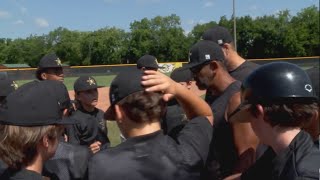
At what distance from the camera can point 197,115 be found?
111 inches

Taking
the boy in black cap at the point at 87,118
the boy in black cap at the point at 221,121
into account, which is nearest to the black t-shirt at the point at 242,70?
the boy in black cap at the point at 221,121

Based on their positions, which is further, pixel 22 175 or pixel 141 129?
pixel 141 129

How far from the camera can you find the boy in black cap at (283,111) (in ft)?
6.60

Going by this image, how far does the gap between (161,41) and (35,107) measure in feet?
286

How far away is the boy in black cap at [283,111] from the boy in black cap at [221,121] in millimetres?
720

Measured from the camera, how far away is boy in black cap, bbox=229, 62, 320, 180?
6.60 ft

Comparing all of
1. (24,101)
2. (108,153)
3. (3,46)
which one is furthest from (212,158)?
(3,46)

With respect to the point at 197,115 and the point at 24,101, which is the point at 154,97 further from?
the point at 24,101

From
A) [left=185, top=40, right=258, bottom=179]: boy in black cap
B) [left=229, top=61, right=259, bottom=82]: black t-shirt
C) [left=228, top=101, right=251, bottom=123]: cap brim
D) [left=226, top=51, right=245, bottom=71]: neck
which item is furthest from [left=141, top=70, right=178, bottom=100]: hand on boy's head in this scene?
[left=226, top=51, right=245, bottom=71]: neck

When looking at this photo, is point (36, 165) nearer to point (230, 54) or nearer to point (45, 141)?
point (45, 141)

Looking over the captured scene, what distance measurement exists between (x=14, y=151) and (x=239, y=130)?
149 centimetres

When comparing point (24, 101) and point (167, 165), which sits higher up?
point (24, 101)

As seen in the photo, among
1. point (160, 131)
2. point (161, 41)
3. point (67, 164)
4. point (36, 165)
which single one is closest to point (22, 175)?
point (36, 165)

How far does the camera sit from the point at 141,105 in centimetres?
→ 240
